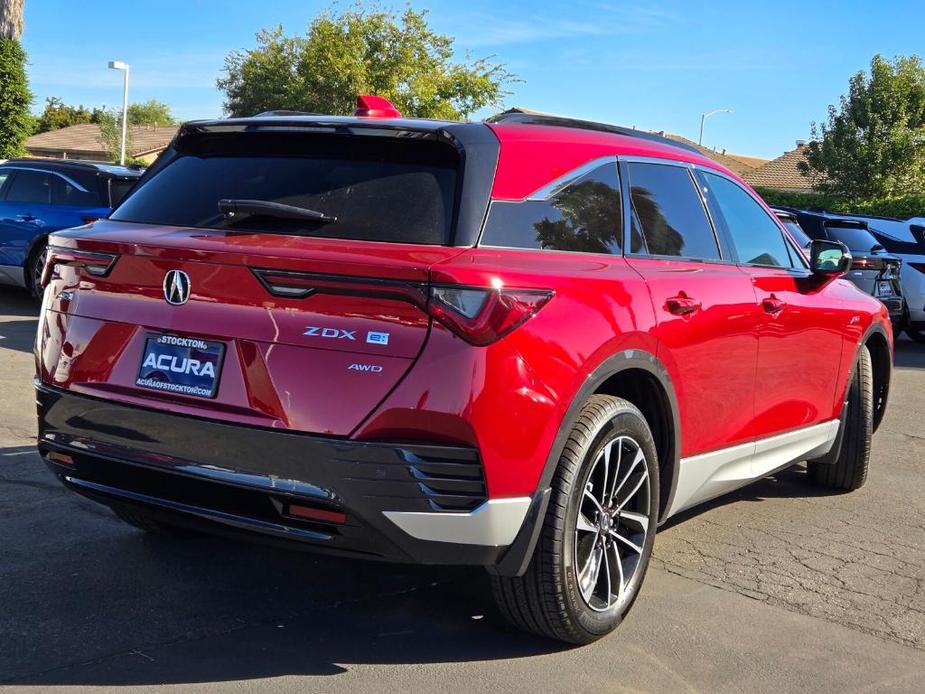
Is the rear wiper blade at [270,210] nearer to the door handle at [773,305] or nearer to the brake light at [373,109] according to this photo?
the brake light at [373,109]

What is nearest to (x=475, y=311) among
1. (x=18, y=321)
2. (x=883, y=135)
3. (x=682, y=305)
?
(x=682, y=305)

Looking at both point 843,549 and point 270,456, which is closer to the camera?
point 270,456

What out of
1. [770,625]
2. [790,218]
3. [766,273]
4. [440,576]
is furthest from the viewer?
[790,218]

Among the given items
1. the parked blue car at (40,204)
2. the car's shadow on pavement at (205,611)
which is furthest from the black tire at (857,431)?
the parked blue car at (40,204)

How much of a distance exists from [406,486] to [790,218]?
1106 cm

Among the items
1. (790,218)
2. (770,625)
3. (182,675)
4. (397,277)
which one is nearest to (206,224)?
(397,277)

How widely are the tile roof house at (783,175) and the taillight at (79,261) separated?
5388 centimetres

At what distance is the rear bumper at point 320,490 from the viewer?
3100mm

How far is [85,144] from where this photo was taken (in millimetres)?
66438

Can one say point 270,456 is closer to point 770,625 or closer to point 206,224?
point 206,224

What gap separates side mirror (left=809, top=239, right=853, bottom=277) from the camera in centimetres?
536

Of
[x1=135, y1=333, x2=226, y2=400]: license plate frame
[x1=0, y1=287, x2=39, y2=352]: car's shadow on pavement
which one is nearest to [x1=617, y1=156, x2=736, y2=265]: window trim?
[x1=135, y1=333, x2=226, y2=400]: license plate frame

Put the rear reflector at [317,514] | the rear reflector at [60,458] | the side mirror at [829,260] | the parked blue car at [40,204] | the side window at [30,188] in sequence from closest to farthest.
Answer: the rear reflector at [317,514]
the rear reflector at [60,458]
the side mirror at [829,260]
the parked blue car at [40,204]
the side window at [30,188]

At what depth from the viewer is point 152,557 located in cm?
440
